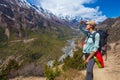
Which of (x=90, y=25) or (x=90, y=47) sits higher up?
(x=90, y=25)

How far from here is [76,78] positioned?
18.8 meters

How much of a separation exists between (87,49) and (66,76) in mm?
9005

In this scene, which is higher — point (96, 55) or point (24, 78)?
point (96, 55)

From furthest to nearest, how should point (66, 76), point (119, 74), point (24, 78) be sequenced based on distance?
point (24, 78)
point (119, 74)
point (66, 76)

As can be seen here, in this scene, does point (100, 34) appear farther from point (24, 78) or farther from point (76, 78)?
point (24, 78)

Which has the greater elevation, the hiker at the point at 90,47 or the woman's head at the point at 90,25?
the woman's head at the point at 90,25

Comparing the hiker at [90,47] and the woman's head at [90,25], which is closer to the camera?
the hiker at [90,47]

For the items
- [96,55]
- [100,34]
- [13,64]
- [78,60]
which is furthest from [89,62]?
[13,64]

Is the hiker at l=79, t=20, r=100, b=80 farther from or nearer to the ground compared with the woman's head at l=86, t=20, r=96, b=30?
nearer to the ground

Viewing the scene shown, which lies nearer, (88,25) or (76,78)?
(88,25)

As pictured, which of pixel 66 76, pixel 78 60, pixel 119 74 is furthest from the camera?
pixel 78 60

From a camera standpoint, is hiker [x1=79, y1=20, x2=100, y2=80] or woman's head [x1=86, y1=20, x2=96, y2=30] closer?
hiker [x1=79, y1=20, x2=100, y2=80]

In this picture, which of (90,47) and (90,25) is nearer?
(90,47)

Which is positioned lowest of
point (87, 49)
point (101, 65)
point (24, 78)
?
point (24, 78)
